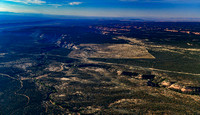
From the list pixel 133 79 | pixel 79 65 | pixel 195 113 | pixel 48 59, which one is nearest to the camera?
pixel 195 113

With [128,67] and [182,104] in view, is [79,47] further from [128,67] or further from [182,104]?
[182,104]

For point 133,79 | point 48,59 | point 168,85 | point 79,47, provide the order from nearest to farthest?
point 168,85, point 133,79, point 48,59, point 79,47

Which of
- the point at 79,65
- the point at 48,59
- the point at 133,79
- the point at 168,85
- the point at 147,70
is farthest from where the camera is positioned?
the point at 48,59

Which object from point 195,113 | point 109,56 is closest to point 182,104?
point 195,113

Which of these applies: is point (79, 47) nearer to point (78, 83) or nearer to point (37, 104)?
point (78, 83)

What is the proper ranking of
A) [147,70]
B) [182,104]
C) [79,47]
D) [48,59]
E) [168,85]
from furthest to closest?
1. [79,47]
2. [48,59]
3. [147,70]
4. [168,85]
5. [182,104]

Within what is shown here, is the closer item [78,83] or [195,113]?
[195,113]

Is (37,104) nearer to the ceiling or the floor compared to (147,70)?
nearer to the floor

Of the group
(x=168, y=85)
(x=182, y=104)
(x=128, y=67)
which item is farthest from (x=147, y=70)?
(x=182, y=104)

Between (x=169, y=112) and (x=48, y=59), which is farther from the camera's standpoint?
(x=48, y=59)
